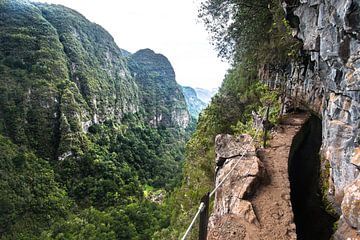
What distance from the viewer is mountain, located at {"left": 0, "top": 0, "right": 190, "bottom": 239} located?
29859mm

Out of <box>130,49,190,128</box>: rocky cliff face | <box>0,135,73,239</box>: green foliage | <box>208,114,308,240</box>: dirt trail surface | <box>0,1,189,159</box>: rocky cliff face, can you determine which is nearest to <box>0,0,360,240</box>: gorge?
<box>208,114,308,240</box>: dirt trail surface

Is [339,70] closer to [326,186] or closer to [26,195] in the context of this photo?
[326,186]

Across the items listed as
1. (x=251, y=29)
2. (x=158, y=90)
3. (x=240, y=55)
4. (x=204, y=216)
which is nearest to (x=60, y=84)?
(x=240, y=55)

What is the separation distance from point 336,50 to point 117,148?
5554 centimetres

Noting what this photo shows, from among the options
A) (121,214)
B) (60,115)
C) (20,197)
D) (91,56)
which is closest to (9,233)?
(20,197)

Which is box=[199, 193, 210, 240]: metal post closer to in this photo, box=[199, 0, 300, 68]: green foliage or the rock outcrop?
the rock outcrop

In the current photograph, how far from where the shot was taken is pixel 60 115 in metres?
48.4

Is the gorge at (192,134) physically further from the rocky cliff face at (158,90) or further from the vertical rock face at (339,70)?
the rocky cliff face at (158,90)

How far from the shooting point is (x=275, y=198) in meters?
4.71

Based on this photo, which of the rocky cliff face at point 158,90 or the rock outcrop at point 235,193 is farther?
the rocky cliff face at point 158,90

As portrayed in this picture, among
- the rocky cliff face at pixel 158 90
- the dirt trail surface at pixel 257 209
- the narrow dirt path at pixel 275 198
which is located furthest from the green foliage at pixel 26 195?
the rocky cliff face at pixel 158 90

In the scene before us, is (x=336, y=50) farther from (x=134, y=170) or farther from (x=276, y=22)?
(x=134, y=170)

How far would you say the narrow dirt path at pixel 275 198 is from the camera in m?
3.97

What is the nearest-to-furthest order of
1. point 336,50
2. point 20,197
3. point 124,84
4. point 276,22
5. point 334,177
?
1. point 336,50
2. point 334,177
3. point 276,22
4. point 20,197
5. point 124,84
